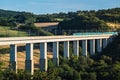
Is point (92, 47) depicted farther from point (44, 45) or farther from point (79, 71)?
point (79, 71)

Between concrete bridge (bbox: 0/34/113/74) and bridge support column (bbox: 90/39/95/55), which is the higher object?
concrete bridge (bbox: 0/34/113/74)

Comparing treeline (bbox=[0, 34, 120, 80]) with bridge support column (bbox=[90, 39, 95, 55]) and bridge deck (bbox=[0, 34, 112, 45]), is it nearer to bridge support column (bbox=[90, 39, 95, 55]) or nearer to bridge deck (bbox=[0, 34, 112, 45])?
bridge support column (bbox=[90, 39, 95, 55])

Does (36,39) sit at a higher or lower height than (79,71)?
higher

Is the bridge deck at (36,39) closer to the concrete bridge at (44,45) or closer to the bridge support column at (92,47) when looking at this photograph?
the concrete bridge at (44,45)

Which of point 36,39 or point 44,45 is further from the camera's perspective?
point 44,45

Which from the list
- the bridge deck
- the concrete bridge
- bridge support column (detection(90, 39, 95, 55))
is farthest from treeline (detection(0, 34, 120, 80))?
the bridge deck

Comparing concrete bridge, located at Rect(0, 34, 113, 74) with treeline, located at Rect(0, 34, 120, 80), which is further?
concrete bridge, located at Rect(0, 34, 113, 74)

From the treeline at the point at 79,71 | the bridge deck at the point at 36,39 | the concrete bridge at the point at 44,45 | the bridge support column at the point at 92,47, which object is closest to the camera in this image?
the treeline at the point at 79,71

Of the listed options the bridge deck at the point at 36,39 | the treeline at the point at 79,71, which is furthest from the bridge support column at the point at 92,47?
the treeline at the point at 79,71

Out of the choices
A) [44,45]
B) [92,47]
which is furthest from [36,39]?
[92,47]

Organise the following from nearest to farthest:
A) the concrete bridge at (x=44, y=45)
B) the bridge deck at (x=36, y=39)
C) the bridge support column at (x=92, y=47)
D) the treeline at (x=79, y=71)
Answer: the treeline at (x=79, y=71) < the bridge deck at (x=36, y=39) < the concrete bridge at (x=44, y=45) < the bridge support column at (x=92, y=47)

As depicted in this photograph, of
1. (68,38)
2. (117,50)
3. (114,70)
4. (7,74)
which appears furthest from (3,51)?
(7,74)

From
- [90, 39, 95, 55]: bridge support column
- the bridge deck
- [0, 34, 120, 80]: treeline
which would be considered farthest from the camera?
[90, 39, 95, 55]: bridge support column

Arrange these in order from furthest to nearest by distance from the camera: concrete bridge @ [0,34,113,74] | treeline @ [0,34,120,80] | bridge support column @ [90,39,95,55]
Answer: bridge support column @ [90,39,95,55] → concrete bridge @ [0,34,113,74] → treeline @ [0,34,120,80]
